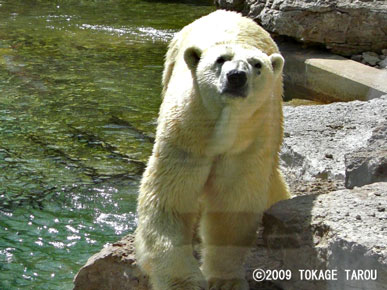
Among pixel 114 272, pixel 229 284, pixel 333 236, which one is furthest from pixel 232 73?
pixel 114 272

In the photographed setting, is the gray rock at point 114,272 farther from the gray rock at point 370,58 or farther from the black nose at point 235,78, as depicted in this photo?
the gray rock at point 370,58

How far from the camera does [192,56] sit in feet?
9.74

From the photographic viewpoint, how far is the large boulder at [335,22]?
6.57 m

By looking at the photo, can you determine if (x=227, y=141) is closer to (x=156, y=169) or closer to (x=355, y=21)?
(x=156, y=169)

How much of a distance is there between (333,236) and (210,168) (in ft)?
2.01

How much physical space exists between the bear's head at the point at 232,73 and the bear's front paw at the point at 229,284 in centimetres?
73

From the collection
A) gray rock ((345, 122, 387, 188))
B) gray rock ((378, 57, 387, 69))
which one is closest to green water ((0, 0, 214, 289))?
gray rock ((345, 122, 387, 188))

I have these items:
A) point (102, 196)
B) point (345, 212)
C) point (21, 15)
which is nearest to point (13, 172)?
point (102, 196)

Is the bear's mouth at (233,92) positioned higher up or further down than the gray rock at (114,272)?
higher up

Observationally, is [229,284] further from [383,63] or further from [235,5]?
[235,5]

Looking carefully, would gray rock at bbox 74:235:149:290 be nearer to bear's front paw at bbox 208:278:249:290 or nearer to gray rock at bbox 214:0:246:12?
bear's front paw at bbox 208:278:249:290

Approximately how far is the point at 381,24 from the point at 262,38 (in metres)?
3.50

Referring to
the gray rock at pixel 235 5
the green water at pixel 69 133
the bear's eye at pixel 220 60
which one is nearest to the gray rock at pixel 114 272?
the green water at pixel 69 133

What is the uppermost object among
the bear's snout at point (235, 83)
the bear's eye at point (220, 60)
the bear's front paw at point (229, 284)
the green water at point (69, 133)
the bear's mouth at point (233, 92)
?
the bear's eye at point (220, 60)
